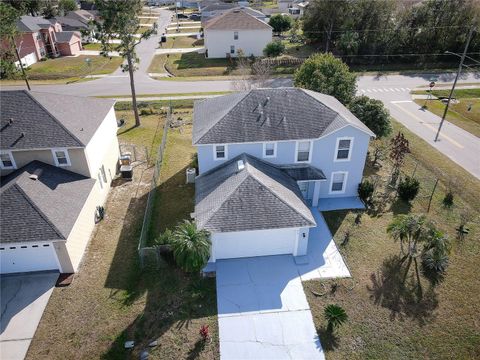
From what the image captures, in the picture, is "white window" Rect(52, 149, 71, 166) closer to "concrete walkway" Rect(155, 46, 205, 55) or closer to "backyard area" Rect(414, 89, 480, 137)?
"backyard area" Rect(414, 89, 480, 137)

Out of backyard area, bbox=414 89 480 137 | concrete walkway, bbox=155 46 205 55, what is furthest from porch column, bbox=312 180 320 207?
concrete walkway, bbox=155 46 205 55

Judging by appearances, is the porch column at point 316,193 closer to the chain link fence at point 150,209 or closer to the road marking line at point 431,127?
the chain link fence at point 150,209

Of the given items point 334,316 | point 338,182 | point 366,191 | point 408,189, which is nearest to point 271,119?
point 338,182

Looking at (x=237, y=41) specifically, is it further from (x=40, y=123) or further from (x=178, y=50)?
(x=40, y=123)

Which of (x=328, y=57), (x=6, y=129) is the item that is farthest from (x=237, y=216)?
(x=328, y=57)

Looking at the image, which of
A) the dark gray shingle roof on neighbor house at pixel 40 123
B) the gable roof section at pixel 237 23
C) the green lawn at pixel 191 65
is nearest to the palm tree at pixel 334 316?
the dark gray shingle roof on neighbor house at pixel 40 123

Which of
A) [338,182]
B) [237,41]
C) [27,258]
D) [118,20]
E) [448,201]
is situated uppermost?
[118,20]

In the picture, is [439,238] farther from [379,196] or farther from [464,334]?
[379,196]
